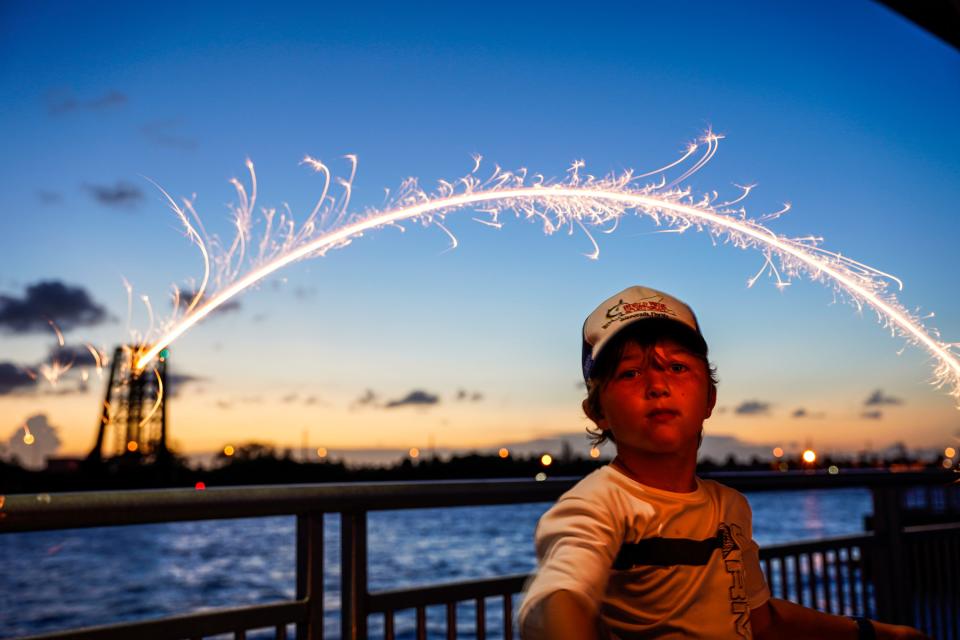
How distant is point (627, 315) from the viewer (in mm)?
1708

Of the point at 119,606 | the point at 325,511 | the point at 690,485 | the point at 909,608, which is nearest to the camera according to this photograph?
the point at 690,485

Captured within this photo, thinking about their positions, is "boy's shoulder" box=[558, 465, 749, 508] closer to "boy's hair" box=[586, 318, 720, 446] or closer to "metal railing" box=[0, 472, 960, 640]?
"boy's hair" box=[586, 318, 720, 446]

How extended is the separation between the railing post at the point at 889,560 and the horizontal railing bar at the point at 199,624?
304cm

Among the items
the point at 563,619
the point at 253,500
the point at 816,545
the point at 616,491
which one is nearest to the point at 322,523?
the point at 253,500

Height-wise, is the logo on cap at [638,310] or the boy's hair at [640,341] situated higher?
the logo on cap at [638,310]

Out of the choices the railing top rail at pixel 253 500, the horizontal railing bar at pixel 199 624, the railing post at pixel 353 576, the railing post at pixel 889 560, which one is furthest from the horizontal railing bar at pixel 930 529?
the horizontal railing bar at pixel 199 624

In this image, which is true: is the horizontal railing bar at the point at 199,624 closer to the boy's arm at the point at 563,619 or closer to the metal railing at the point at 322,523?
the metal railing at the point at 322,523

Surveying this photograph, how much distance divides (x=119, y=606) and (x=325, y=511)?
49063mm

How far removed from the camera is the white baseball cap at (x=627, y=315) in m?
1.69

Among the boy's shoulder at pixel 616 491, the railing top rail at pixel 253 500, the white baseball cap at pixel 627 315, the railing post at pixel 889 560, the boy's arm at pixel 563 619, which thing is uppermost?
the white baseball cap at pixel 627 315

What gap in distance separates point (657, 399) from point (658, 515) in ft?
0.71

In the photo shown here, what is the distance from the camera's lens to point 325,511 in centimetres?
237

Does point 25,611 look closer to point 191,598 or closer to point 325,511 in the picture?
point 191,598

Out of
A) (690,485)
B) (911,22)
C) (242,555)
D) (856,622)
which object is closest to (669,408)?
(690,485)
